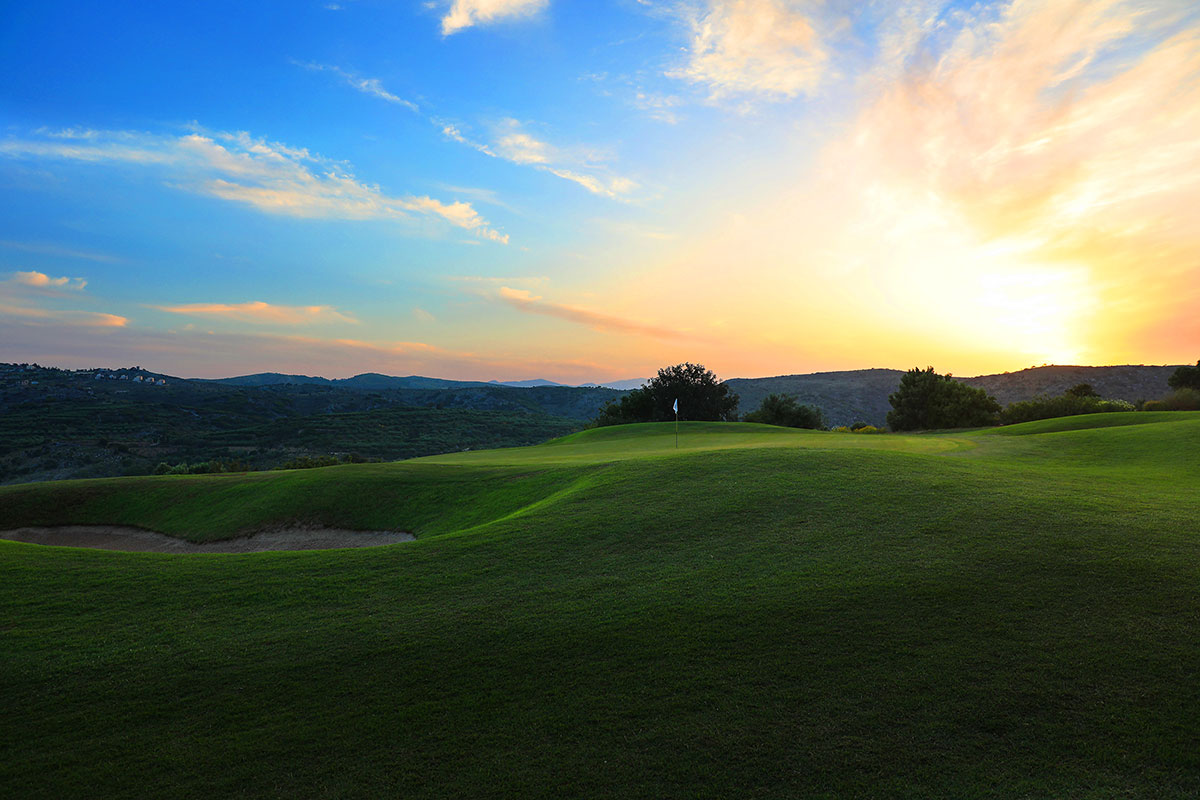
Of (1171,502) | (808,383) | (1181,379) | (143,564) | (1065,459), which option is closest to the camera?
(143,564)

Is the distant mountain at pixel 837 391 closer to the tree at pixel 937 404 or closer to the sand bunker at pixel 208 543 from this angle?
the tree at pixel 937 404

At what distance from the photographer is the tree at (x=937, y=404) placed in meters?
56.5

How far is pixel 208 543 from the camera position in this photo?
2047cm

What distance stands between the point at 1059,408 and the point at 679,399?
119ft

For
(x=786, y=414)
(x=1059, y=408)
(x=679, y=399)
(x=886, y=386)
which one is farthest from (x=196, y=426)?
(x=886, y=386)

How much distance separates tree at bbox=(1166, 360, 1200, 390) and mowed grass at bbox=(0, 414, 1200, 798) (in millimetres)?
72639

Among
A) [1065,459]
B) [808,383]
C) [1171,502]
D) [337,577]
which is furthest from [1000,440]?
[808,383]

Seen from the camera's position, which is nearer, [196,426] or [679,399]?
[679,399]

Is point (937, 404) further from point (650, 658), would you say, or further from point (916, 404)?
point (650, 658)

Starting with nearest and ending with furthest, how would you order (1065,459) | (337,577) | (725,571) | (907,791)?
(907,791)
(725,571)
(337,577)
(1065,459)

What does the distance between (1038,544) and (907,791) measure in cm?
663

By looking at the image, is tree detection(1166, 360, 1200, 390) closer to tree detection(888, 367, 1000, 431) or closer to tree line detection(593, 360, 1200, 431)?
tree line detection(593, 360, 1200, 431)

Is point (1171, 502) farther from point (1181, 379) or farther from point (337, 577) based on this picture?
point (1181, 379)

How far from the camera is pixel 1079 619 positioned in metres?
7.78
